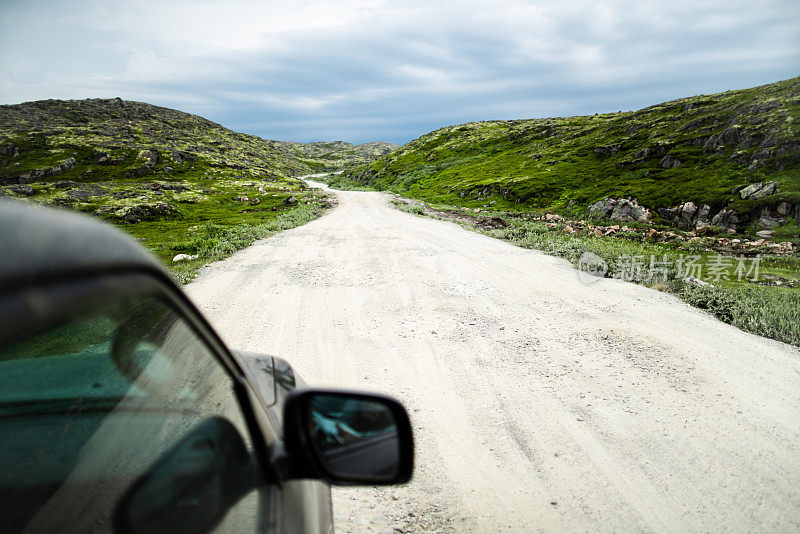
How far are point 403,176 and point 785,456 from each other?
94.4 metres

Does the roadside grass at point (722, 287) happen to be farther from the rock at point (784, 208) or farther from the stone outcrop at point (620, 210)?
the stone outcrop at point (620, 210)

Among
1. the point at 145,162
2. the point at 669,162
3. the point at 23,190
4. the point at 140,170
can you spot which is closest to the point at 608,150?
the point at 669,162

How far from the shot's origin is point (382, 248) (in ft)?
49.4

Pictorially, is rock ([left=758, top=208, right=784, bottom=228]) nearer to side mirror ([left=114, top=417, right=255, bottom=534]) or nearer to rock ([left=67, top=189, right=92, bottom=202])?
side mirror ([left=114, top=417, right=255, bottom=534])

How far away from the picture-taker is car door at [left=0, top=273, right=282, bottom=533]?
1072mm

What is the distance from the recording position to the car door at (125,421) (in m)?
1.07

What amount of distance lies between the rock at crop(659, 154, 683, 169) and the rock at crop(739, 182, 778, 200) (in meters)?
15.6

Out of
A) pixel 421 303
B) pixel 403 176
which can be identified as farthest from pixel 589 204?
pixel 403 176

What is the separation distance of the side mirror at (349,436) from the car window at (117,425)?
0.26 metres

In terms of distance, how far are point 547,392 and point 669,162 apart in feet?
188

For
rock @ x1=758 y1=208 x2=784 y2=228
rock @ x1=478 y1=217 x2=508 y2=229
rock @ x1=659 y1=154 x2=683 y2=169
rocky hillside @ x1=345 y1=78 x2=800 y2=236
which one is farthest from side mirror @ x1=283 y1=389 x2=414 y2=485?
rock @ x1=659 y1=154 x2=683 y2=169

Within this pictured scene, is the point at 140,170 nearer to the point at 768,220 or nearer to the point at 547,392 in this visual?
the point at 547,392

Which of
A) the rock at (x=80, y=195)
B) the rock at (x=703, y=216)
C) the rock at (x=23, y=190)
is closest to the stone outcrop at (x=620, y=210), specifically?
the rock at (x=703, y=216)

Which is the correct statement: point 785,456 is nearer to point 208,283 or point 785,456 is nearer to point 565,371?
point 565,371
